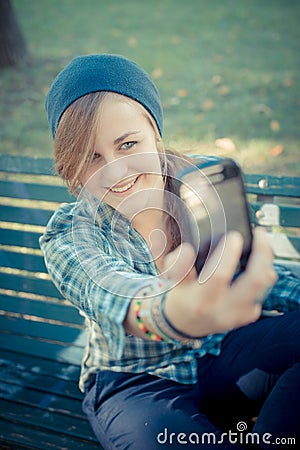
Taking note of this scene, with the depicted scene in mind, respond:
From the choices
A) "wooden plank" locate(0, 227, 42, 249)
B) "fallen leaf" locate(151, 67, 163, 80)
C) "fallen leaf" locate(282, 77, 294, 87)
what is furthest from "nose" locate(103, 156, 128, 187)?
"fallen leaf" locate(151, 67, 163, 80)

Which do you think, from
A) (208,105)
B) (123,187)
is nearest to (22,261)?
(123,187)

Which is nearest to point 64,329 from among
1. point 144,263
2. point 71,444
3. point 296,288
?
point 71,444

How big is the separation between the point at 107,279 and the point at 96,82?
2.24 feet

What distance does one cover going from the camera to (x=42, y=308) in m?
2.60

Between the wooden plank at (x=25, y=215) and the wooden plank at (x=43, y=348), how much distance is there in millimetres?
599

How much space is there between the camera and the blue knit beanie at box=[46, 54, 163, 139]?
165 centimetres

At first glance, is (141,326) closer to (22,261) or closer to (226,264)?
(226,264)

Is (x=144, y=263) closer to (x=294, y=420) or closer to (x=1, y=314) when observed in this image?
(x=294, y=420)

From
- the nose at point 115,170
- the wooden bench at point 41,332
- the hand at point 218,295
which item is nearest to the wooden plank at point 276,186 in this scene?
the wooden bench at point 41,332

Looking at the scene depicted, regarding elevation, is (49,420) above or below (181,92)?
above

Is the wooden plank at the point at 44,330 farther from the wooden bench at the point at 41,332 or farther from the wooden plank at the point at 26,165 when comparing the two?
the wooden plank at the point at 26,165

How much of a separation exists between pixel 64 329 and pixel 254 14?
26.7 feet

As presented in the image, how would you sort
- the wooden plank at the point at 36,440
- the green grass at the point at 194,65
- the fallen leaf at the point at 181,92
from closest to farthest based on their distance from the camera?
1. the wooden plank at the point at 36,440
2. the green grass at the point at 194,65
3. the fallen leaf at the point at 181,92

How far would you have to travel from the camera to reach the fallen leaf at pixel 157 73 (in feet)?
22.7
